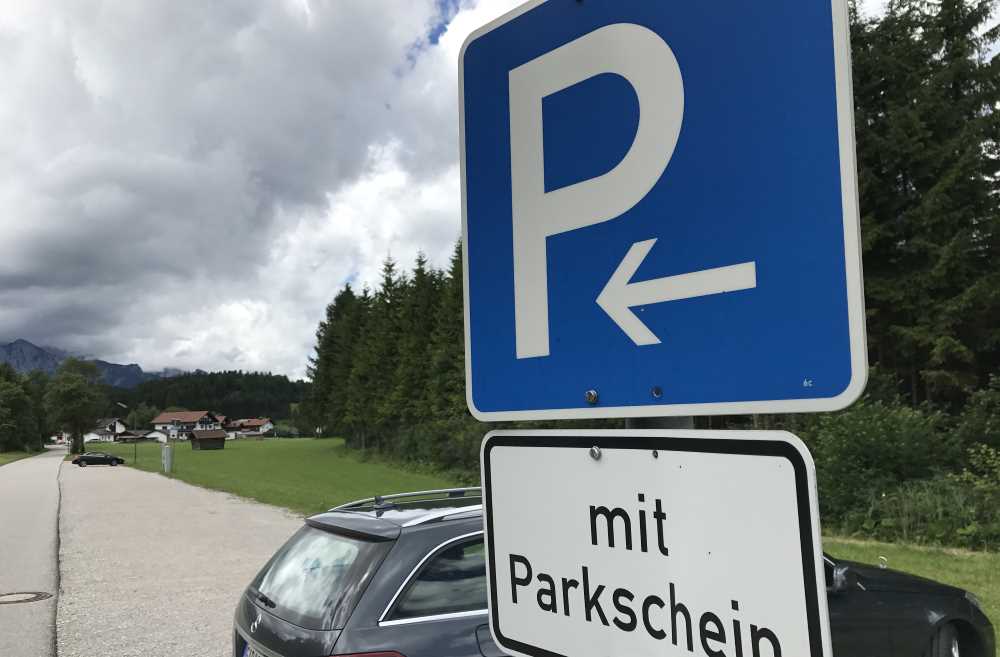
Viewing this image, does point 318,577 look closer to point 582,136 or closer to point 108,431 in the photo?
point 582,136

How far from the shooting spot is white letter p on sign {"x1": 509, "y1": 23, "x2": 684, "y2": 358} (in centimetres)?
140

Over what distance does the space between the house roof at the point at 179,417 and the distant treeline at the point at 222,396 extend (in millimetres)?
9066

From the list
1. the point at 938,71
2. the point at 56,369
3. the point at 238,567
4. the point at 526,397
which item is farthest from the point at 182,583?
the point at 56,369

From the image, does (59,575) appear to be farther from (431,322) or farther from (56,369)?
(56,369)

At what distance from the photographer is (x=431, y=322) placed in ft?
147

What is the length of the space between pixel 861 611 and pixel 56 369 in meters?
115

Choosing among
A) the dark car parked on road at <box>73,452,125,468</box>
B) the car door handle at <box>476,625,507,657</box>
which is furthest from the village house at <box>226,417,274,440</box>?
the car door handle at <box>476,625,507,657</box>

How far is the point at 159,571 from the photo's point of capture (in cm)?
1162

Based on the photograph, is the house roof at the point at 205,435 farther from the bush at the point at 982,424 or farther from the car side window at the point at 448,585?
the car side window at the point at 448,585

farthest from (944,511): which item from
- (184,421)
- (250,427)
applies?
(250,427)

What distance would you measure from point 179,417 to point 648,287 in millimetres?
195018

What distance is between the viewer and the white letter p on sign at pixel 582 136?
140 centimetres

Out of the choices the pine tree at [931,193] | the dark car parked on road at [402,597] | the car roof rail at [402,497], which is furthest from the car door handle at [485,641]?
the pine tree at [931,193]

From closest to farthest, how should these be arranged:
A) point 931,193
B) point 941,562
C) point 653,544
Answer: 1. point 653,544
2. point 941,562
3. point 931,193
